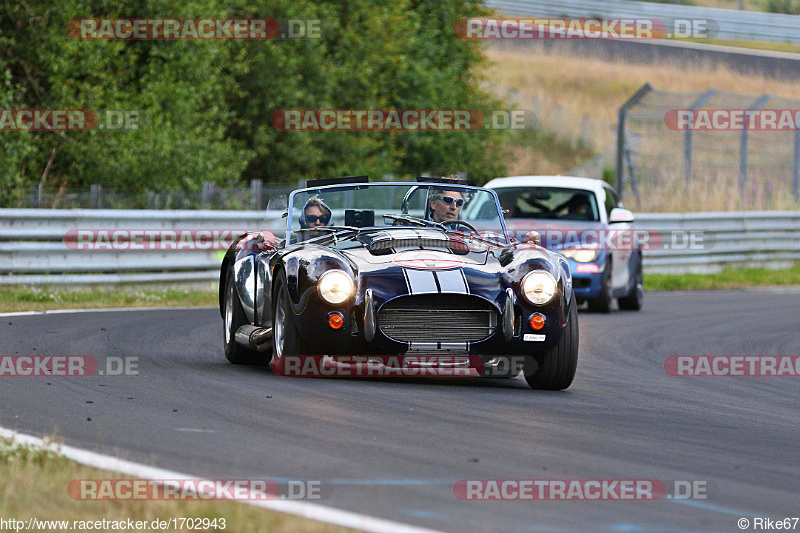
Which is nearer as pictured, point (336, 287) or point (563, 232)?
point (336, 287)

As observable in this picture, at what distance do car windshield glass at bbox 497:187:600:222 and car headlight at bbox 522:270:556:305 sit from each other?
317 inches

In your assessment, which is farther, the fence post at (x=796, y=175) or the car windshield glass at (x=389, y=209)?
the fence post at (x=796, y=175)

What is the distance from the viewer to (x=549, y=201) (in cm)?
1697

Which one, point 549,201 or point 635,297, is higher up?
point 549,201

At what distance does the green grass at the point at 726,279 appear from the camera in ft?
71.2

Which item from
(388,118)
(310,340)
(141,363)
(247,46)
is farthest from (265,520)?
(388,118)

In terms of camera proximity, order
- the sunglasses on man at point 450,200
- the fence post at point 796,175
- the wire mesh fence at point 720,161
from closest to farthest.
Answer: the sunglasses on man at point 450,200, the wire mesh fence at point 720,161, the fence post at point 796,175

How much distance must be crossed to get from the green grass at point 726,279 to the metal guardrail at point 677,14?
32450 millimetres

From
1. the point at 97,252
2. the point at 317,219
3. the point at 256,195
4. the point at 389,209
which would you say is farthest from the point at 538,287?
the point at 256,195

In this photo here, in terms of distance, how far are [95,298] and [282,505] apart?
36.7 feet

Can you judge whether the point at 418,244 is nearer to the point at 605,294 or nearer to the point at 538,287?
the point at 538,287

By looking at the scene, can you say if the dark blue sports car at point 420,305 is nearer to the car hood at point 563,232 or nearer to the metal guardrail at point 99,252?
the metal guardrail at point 99,252

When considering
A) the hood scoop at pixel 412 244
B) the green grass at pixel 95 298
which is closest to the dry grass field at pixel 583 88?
the green grass at pixel 95 298

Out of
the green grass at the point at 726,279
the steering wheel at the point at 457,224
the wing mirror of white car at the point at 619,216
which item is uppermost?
the steering wheel at the point at 457,224
